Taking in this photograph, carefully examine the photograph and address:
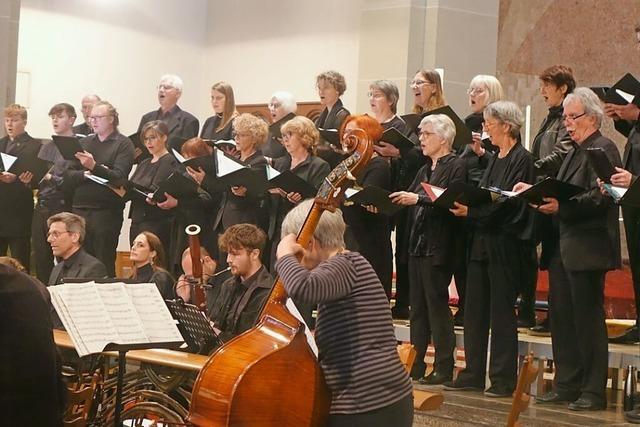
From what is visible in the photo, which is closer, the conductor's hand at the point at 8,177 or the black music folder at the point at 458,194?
the black music folder at the point at 458,194

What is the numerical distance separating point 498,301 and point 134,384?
2239 millimetres

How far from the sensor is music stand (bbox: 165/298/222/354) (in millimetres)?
6301

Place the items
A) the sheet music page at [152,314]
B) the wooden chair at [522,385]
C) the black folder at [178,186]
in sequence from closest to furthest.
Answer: the wooden chair at [522,385] → the sheet music page at [152,314] → the black folder at [178,186]

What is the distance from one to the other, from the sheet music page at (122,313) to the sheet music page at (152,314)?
30mm

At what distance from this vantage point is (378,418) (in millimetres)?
4457

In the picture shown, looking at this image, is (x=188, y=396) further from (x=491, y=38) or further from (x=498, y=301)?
(x=491, y=38)

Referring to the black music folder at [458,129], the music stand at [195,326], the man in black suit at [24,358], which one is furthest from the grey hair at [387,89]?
the man in black suit at [24,358]

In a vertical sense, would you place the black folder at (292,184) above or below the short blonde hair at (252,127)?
below

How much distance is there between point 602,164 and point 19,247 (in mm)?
6030

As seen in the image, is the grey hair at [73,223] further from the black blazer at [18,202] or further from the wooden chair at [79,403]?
the wooden chair at [79,403]

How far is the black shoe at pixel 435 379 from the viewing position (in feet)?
24.6

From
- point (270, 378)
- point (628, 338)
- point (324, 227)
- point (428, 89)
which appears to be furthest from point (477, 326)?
point (270, 378)

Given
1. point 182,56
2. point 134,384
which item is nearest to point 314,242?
point 134,384

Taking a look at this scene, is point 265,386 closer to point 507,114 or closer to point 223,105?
point 507,114
